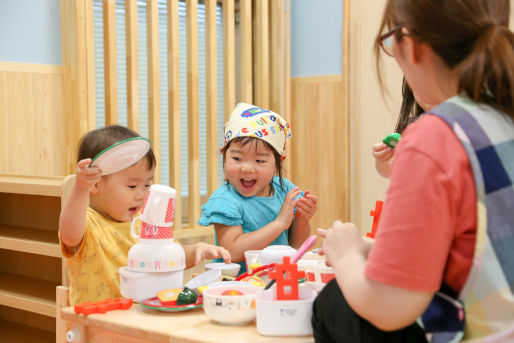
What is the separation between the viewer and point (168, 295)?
107cm

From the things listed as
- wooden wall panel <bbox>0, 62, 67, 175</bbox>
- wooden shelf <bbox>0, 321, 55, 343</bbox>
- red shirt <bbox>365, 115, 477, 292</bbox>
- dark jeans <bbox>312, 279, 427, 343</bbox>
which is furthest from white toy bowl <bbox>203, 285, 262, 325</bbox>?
wooden wall panel <bbox>0, 62, 67, 175</bbox>

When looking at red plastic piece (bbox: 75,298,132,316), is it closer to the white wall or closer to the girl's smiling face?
the girl's smiling face

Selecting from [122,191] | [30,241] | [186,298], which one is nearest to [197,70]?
[30,241]

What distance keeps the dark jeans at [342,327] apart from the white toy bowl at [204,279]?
1.03 ft

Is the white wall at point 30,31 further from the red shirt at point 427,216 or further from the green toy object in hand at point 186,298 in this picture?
the red shirt at point 427,216

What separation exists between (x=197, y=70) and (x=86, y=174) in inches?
71.8

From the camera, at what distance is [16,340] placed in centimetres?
209

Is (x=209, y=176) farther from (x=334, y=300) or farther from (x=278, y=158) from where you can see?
(x=334, y=300)

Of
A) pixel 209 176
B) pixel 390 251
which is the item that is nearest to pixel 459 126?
pixel 390 251

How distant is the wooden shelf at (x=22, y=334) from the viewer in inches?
82.2

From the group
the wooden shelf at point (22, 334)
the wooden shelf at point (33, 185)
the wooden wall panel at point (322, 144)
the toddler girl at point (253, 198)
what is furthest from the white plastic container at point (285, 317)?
the wooden wall panel at point (322, 144)

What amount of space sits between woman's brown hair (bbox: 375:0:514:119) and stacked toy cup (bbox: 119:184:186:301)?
1.75 ft

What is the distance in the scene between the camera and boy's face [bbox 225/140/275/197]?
180 cm

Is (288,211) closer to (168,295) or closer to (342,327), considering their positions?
(168,295)
